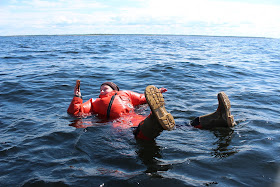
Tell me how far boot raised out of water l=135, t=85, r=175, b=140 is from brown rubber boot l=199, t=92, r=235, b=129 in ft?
4.20

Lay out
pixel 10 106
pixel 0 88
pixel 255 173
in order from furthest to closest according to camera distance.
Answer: pixel 0 88 < pixel 10 106 < pixel 255 173

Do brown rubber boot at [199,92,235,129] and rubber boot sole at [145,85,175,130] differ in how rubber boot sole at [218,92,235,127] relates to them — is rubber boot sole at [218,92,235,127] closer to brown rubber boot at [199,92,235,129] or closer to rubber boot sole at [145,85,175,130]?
brown rubber boot at [199,92,235,129]

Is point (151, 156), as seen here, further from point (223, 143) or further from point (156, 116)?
point (223, 143)

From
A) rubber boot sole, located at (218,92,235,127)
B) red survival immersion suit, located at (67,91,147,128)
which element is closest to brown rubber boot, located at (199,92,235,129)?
rubber boot sole, located at (218,92,235,127)

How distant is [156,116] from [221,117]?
164 cm

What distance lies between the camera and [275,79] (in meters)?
11.1

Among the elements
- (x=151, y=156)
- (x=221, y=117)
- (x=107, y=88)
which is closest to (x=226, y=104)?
(x=221, y=117)

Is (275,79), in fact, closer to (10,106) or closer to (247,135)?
(247,135)

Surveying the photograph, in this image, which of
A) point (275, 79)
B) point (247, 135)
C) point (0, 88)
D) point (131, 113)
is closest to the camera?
point (247, 135)

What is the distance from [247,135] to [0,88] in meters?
8.27

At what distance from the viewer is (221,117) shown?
15.4ft

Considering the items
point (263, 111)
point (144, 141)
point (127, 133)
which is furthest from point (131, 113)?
point (263, 111)

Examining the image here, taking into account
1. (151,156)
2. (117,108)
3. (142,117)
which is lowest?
(151,156)

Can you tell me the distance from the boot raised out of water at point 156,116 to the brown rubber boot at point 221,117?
1.28 m
